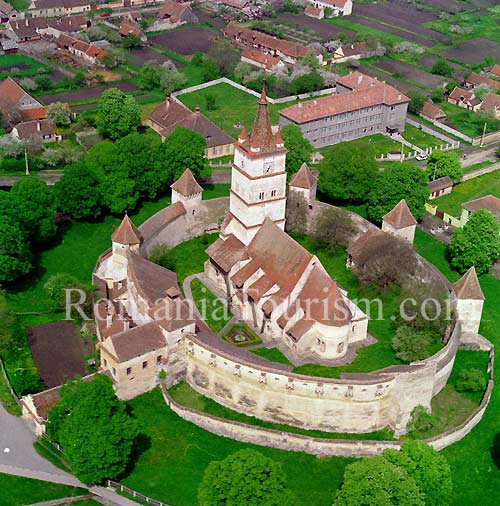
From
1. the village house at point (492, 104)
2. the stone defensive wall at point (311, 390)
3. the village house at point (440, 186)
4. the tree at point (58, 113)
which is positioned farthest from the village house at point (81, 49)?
the stone defensive wall at point (311, 390)

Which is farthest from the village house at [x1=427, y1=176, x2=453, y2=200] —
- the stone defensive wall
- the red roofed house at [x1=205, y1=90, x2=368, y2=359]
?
the stone defensive wall

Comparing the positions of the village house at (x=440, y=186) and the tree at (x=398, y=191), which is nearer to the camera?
the tree at (x=398, y=191)

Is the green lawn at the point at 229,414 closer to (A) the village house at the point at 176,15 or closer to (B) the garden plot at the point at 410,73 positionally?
(B) the garden plot at the point at 410,73

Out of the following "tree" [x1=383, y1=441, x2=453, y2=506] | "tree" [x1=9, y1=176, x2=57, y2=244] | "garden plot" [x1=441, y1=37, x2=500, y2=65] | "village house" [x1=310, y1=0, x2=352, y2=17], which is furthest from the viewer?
"village house" [x1=310, y1=0, x2=352, y2=17]

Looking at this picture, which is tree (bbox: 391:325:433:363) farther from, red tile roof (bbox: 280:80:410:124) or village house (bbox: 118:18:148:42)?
village house (bbox: 118:18:148:42)

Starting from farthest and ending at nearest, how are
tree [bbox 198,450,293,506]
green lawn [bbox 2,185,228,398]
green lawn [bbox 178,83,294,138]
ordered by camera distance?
1. green lawn [bbox 178,83,294,138]
2. green lawn [bbox 2,185,228,398]
3. tree [bbox 198,450,293,506]

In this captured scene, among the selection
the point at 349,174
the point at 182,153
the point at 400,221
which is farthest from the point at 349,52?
the point at 400,221
